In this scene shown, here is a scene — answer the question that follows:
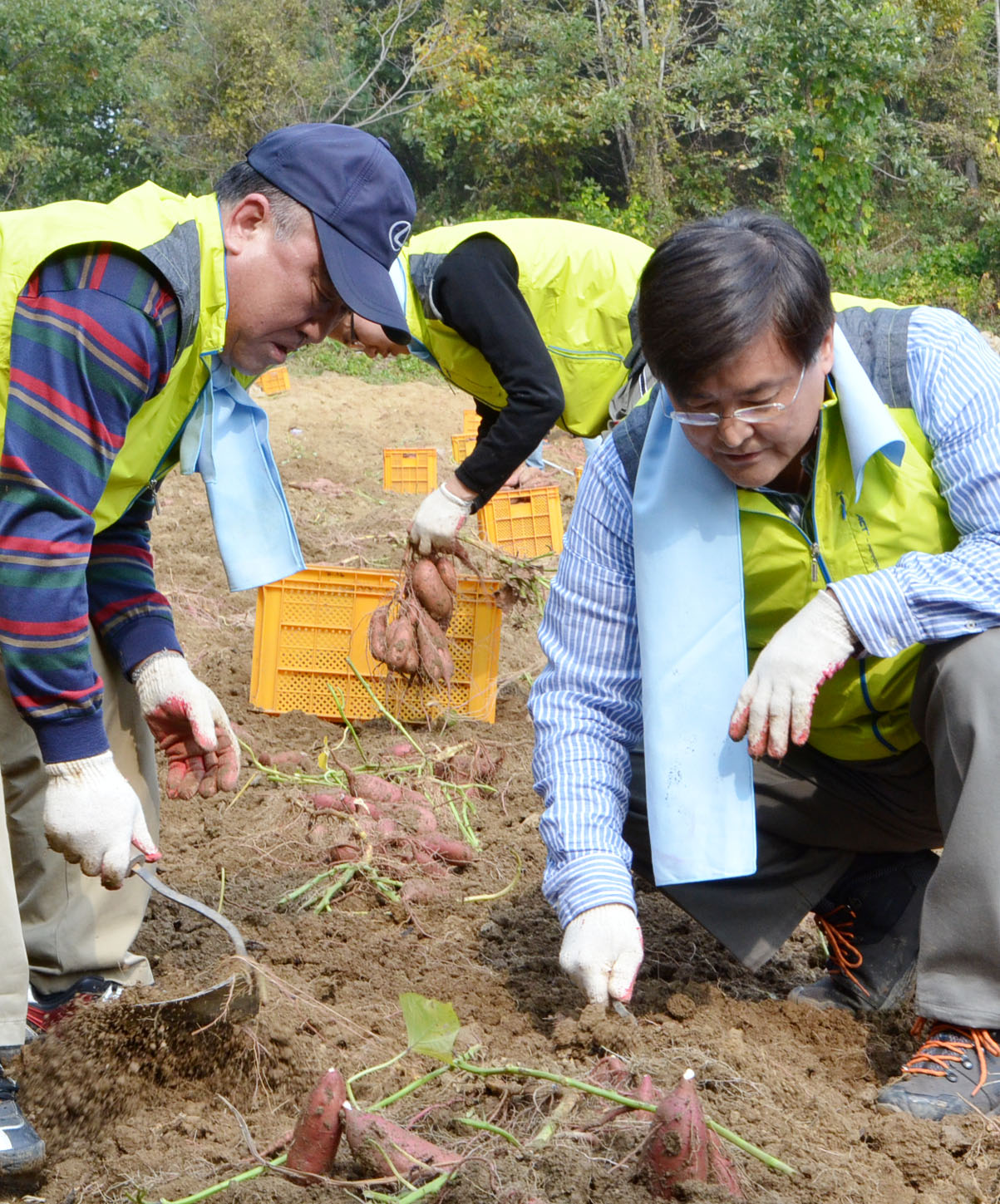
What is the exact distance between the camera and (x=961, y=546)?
6.07 ft

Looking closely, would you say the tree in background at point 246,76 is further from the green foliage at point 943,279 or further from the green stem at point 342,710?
the green stem at point 342,710

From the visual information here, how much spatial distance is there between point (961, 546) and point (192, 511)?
5.68 meters

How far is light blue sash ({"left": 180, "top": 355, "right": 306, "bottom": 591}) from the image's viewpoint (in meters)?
2.07

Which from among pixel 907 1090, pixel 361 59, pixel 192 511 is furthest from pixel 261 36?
pixel 907 1090

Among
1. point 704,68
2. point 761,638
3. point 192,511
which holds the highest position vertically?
point 704,68

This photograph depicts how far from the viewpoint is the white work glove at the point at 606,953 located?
180 cm

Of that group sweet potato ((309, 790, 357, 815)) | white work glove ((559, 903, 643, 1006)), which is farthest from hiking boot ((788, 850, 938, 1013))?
sweet potato ((309, 790, 357, 815))

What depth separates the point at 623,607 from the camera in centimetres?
210

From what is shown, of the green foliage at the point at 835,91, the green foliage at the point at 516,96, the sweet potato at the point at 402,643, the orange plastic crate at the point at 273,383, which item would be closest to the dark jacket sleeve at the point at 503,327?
the sweet potato at the point at 402,643

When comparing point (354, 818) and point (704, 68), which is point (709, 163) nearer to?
point (704, 68)

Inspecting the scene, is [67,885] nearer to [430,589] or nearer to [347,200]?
[347,200]

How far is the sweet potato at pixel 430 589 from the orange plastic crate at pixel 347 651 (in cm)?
18

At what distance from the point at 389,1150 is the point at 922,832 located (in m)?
1.20

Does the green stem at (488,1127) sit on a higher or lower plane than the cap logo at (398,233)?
lower
